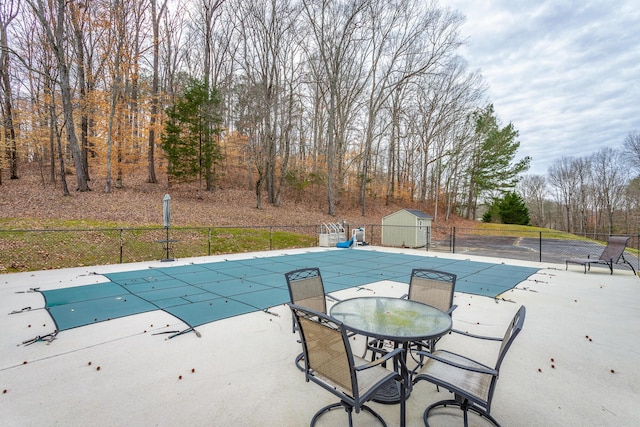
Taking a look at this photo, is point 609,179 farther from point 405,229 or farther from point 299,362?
point 299,362

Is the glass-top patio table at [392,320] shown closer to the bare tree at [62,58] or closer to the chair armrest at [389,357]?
the chair armrest at [389,357]

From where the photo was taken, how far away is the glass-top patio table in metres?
2.09

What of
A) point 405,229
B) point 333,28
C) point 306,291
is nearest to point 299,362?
point 306,291

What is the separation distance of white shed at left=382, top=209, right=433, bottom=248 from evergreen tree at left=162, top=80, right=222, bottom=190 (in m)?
10.0

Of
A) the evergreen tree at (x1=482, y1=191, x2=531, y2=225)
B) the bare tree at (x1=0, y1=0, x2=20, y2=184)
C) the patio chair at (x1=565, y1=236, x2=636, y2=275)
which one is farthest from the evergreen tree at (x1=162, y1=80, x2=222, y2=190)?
the evergreen tree at (x1=482, y1=191, x2=531, y2=225)

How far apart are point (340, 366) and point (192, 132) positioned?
639 inches

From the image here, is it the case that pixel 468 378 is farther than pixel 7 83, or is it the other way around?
pixel 7 83

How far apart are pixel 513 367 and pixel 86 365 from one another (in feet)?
12.8

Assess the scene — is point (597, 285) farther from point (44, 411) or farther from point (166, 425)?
point (44, 411)

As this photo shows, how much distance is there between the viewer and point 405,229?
1390 cm

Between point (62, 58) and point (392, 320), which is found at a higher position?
point (62, 58)

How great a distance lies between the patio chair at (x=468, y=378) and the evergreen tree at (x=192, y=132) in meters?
15.7

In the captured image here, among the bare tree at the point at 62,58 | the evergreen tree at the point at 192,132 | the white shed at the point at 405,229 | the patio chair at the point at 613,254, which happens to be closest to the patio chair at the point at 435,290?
the patio chair at the point at 613,254

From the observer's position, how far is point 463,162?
26.4m
